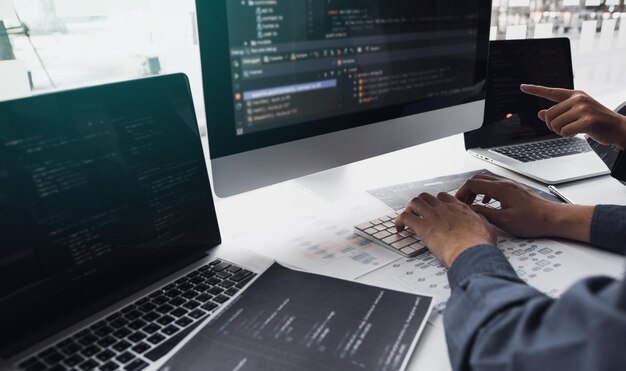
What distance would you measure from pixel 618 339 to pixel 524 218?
1.49ft

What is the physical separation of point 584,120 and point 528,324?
69 centimetres

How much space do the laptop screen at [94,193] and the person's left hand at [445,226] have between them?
1.11 ft

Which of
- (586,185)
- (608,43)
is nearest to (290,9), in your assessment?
(586,185)

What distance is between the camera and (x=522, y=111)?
127 cm

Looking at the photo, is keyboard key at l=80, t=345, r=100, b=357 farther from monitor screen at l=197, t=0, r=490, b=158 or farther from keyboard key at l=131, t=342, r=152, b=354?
monitor screen at l=197, t=0, r=490, b=158

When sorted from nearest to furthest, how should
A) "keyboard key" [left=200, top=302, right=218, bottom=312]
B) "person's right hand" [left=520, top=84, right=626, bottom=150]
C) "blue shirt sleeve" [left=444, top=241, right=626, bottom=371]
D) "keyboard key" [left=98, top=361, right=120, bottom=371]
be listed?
1. "blue shirt sleeve" [left=444, top=241, right=626, bottom=371]
2. "keyboard key" [left=98, top=361, right=120, bottom=371]
3. "keyboard key" [left=200, top=302, right=218, bottom=312]
4. "person's right hand" [left=520, top=84, right=626, bottom=150]

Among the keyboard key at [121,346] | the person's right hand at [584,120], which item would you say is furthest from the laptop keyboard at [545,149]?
the keyboard key at [121,346]

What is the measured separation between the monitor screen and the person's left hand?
0.62ft

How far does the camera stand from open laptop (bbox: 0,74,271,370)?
1.75 ft

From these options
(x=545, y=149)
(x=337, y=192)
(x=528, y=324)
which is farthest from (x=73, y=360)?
(x=545, y=149)

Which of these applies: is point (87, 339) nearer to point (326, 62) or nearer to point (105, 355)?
point (105, 355)

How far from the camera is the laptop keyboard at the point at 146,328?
51 centimetres

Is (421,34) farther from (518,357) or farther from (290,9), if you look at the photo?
(518,357)

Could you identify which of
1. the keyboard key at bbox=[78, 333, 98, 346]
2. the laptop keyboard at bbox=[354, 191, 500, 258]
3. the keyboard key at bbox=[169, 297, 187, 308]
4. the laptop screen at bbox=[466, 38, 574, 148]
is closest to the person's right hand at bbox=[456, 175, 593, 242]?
the laptop keyboard at bbox=[354, 191, 500, 258]
